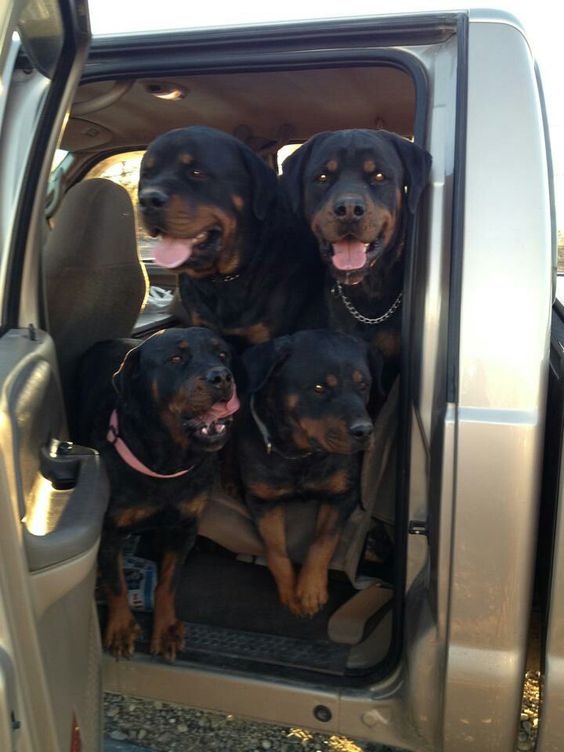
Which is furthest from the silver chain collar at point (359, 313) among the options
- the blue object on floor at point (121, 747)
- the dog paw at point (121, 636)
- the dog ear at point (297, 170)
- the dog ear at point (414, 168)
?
the blue object on floor at point (121, 747)

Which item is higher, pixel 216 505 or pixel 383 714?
pixel 216 505

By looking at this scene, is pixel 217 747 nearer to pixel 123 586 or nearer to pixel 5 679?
pixel 123 586

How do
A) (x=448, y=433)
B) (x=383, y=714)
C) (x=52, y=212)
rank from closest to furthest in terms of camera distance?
(x=448, y=433)
(x=383, y=714)
(x=52, y=212)

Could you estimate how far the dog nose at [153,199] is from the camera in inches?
99.8

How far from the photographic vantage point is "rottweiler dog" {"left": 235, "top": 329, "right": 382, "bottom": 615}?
93.9 inches

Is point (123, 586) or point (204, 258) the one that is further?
point (204, 258)

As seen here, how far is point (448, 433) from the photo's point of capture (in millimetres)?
1695

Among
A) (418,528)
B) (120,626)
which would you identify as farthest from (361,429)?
(120,626)

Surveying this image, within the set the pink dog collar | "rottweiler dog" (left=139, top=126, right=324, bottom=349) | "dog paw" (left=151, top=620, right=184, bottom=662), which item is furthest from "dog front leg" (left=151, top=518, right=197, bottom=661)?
"rottweiler dog" (left=139, top=126, right=324, bottom=349)

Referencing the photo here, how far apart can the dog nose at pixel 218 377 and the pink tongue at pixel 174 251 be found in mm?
554

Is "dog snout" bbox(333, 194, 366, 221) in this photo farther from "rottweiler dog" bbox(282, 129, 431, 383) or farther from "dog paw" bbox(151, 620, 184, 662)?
"dog paw" bbox(151, 620, 184, 662)

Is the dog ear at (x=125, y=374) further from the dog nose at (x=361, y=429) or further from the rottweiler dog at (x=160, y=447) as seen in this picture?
the dog nose at (x=361, y=429)

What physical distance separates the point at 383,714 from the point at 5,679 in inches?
44.8

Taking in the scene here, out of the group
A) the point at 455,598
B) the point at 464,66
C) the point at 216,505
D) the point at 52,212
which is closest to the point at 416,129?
the point at 464,66
